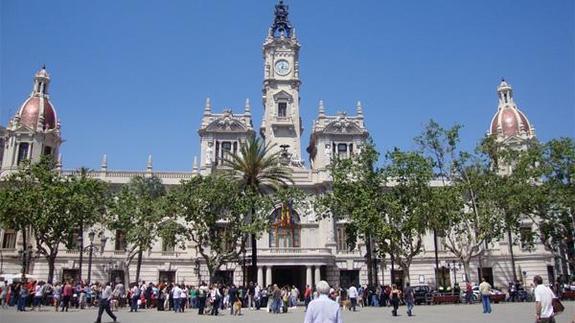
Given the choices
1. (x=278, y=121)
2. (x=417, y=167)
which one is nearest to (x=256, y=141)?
(x=417, y=167)

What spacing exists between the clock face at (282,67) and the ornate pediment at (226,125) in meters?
9.21

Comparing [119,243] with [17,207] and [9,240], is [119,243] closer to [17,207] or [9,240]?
[9,240]

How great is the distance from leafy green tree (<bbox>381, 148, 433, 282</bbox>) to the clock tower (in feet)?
66.6

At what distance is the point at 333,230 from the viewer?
5184cm

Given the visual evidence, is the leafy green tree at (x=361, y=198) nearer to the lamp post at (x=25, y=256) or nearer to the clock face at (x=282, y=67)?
the lamp post at (x=25, y=256)

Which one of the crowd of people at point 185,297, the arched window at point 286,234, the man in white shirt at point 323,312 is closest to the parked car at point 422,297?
the crowd of people at point 185,297

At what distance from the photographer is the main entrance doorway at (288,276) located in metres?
51.9

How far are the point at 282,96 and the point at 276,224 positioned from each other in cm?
2077

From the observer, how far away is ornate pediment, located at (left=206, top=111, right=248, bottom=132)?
5859 cm

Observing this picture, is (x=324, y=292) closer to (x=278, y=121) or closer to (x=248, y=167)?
(x=248, y=167)

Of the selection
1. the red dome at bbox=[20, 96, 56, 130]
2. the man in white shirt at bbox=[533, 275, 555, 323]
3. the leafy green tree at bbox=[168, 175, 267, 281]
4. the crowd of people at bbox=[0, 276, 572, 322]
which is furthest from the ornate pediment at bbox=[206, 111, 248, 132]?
the man in white shirt at bbox=[533, 275, 555, 323]

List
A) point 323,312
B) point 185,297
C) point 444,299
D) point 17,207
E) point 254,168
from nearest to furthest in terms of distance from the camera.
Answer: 1. point 323,312
2. point 185,297
3. point 444,299
4. point 254,168
5. point 17,207

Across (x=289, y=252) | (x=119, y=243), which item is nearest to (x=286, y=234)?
(x=289, y=252)

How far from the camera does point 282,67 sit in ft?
209
